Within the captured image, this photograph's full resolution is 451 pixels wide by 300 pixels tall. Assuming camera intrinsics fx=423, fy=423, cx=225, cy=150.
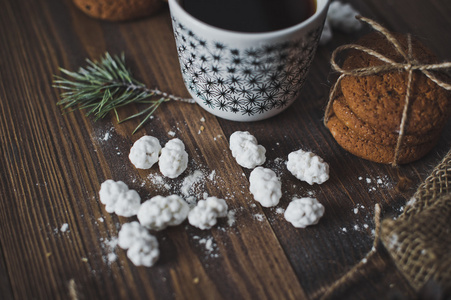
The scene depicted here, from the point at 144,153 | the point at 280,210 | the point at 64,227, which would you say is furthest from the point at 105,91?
the point at 280,210

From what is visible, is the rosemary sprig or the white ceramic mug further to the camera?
the rosemary sprig

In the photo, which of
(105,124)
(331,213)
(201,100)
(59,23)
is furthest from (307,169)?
(59,23)

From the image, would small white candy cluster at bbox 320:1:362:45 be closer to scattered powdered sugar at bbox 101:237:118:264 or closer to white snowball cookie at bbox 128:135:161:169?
white snowball cookie at bbox 128:135:161:169

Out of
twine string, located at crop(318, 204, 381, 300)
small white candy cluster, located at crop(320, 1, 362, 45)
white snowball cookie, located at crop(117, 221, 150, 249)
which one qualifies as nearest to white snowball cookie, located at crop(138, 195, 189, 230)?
white snowball cookie, located at crop(117, 221, 150, 249)

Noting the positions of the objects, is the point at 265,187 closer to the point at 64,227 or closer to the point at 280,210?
the point at 280,210

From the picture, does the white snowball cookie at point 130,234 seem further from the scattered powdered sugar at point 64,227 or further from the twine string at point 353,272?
the twine string at point 353,272

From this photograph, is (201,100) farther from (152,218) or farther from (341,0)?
(341,0)
